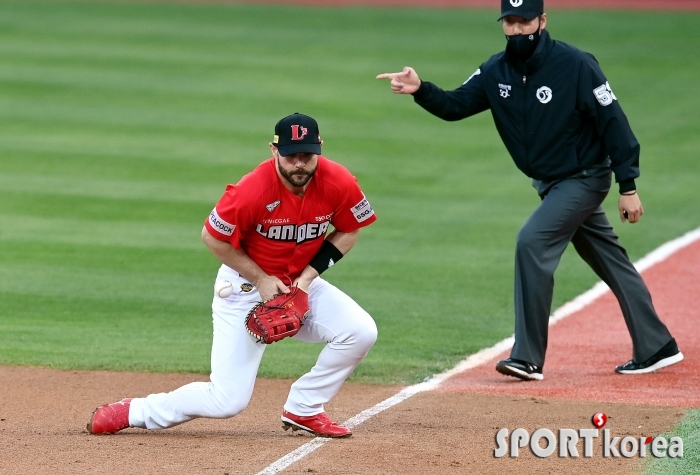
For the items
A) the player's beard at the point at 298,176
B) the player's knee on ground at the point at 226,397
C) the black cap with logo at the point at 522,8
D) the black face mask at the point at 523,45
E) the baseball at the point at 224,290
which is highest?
the black cap with logo at the point at 522,8

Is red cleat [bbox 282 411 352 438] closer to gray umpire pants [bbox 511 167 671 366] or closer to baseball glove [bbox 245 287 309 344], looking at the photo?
baseball glove [bbox 245 287 309 344]

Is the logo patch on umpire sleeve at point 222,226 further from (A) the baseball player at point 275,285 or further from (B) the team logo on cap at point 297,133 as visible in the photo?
(B) the team logo on cap at point 297,133

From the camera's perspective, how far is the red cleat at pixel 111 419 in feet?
18.9

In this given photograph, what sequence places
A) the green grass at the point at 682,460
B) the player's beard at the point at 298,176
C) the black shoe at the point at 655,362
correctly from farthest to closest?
1. the black shoe at the point at 655,362
2. the player's beard at the point at 298,176
3. the green grass at the point at 682,460

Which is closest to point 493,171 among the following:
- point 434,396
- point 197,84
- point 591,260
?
point 197,84

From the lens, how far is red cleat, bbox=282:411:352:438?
18.9 feet

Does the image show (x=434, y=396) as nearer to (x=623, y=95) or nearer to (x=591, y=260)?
(x=591, y=260)

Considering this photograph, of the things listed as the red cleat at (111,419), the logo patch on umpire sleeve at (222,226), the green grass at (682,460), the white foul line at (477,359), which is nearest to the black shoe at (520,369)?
the white foul line at (477,359)

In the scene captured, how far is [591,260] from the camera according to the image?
24.2 ft

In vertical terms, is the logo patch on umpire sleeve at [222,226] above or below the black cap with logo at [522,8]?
below

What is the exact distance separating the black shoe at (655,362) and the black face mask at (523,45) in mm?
2025

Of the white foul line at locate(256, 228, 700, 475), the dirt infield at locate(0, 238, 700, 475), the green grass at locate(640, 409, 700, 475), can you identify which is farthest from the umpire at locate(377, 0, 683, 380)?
the green grass at locate(640, 409, 700, 475)

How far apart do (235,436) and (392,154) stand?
8626mm

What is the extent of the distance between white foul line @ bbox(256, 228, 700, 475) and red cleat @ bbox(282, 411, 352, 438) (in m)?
0.04
